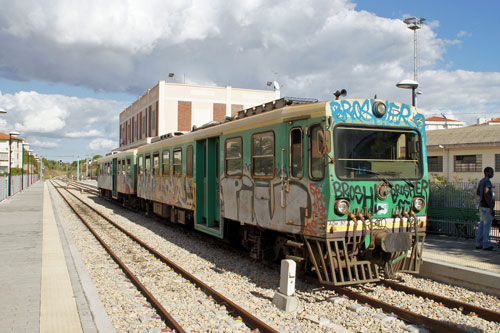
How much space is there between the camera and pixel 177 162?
511 inches

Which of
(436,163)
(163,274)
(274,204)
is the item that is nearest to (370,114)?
(274,204)

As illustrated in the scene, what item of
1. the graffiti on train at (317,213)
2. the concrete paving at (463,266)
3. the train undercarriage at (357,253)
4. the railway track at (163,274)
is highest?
the graffiti on train at (317,213)

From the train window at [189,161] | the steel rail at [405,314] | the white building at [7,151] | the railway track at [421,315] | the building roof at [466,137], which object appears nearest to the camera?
the steel rail at [405,314]

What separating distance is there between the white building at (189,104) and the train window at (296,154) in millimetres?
36873

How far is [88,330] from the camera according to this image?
5.08m

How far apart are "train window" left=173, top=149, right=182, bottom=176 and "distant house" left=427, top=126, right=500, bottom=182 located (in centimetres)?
1741

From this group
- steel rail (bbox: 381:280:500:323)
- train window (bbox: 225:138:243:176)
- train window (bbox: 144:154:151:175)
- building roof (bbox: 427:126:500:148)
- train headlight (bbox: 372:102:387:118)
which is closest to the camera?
steel rail (bbox: 381:280:500:323)

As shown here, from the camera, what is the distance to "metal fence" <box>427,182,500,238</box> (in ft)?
34.9

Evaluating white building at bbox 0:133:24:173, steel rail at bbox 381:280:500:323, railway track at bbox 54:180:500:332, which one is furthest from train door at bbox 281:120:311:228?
white building at bbox 0:133:24:173

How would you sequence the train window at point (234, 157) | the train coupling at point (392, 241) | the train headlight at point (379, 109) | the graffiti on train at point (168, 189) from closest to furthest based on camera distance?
1. the train coupling at point (392, 241)
2. the train headlight at point (379, 109)
3. the train window at point (234, 157)
4. the graffiti on train at point (168, 189)

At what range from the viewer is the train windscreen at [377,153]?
655 cm

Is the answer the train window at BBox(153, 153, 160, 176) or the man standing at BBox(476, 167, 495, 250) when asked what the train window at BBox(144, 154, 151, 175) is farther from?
the man standing at BBox(476, 167, 495, 250)

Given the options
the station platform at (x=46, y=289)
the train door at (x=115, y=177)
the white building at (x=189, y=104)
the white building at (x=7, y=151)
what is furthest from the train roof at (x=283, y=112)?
the white building at (x=7, y=151)

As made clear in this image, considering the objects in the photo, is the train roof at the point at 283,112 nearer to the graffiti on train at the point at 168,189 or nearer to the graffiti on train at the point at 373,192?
the graffiti on train at the point at 373,192
